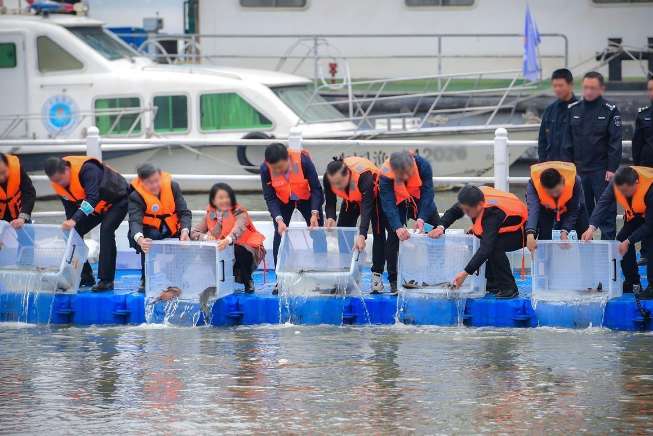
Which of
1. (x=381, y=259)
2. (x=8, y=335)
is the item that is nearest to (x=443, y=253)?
(x=381, y=259)

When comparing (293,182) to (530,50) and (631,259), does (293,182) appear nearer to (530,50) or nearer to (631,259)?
(631,259)

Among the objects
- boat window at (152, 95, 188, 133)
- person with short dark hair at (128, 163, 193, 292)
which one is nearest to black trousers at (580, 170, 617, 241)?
person with short dark hair at (128, 163, 193, 292)

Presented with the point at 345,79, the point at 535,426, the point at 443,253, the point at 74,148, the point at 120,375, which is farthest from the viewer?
the point at 345,79

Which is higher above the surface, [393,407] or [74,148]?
[74,148]

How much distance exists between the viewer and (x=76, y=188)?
1161 cm

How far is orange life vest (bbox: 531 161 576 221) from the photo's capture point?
10.8 meters

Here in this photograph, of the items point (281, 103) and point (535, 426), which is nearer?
point (535, 426)

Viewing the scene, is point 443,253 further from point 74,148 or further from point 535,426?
point 74,148

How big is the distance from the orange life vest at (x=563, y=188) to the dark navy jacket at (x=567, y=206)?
3 centimetres

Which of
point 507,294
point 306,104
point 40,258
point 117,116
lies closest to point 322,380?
point 507,294

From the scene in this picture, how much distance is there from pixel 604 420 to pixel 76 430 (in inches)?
129

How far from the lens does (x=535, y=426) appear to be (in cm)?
832

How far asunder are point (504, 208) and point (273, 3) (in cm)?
1288

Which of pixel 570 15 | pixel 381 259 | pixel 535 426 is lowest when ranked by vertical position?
pixel 535 426
